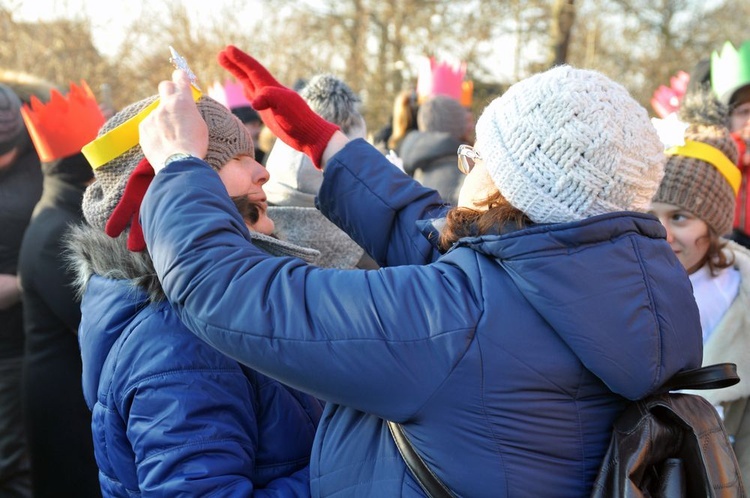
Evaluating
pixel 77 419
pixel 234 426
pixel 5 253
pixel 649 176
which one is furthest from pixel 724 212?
pixel 5 253

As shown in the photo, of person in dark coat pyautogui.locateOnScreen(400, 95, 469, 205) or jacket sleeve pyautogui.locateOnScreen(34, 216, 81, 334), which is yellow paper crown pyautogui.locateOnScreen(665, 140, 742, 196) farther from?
jacket sleeve pyautogui.locateOnScreen(34, 216, 81, 334)

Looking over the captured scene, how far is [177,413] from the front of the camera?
4.55ft

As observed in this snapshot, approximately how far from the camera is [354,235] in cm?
186

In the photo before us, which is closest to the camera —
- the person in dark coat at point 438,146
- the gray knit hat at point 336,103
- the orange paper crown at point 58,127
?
the gray knit hat at point 336,103

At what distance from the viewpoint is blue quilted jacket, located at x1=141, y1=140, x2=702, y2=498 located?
1.14m

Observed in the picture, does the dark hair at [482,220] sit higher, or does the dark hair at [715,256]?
the dark hair at [482,220]

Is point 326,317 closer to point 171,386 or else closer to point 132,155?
point 171,386

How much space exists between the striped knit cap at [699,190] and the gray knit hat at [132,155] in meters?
1.56

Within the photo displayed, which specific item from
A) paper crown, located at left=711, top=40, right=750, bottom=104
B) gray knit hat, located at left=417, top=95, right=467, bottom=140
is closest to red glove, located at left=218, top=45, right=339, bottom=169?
paper crown, located at left=711, top=40, right=750, bottom=104

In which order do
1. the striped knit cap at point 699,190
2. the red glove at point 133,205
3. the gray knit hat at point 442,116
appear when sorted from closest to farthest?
the red glove at point 133,205
the striped knit cap at point 699,190
the gray knit hat at point 442,116

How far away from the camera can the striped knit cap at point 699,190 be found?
247cm

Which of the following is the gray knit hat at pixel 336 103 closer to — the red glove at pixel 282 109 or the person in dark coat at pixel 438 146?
the red glove at pixel 282 109

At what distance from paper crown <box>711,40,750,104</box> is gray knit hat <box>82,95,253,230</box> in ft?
9.57

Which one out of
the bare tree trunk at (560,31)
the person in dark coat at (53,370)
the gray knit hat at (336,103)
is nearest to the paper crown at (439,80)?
the gray knit hat at (336,103)
